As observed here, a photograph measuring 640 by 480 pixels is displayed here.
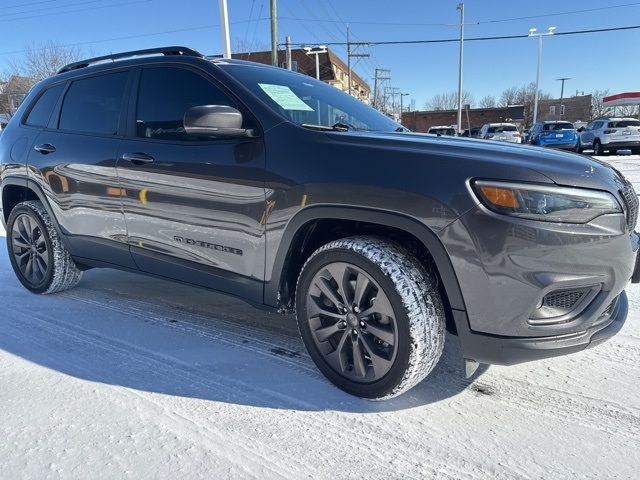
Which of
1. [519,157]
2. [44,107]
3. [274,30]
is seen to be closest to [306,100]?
[519,157]

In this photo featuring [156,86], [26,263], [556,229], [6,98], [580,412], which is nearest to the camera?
[556,229]

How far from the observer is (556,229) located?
196 cm

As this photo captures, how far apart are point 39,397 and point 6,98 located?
51333mm

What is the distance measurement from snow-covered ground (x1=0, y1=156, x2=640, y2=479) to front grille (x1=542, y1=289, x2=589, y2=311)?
0.57 meters

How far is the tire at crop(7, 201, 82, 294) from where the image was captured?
13.1 feet

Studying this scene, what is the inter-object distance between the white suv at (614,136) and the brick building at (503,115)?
42.5 meters

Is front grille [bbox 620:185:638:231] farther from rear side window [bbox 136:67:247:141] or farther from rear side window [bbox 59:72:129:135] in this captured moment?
rear side window [bbox 59:72:129:135]

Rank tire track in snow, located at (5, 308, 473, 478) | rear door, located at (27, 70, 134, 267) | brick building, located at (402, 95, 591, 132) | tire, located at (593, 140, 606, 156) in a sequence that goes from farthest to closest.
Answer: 1. brick building, located at (402, 95, 591, 132)
2. tire, located at (593, 140, 606, 156)
3. rear door, located at (27, 70, 134, 267)
4. tire track in snow, located at (5, 308, 473, 478)

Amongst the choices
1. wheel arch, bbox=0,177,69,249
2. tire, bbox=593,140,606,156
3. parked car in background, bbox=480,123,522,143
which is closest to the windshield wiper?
wheel arch, bbox=0,177,69,249

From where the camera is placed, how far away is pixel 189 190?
2.89m

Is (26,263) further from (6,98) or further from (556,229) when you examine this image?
(6,98)

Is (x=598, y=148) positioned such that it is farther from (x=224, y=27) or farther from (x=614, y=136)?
(x=224, y=27)

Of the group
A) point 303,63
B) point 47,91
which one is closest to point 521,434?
point 47,91

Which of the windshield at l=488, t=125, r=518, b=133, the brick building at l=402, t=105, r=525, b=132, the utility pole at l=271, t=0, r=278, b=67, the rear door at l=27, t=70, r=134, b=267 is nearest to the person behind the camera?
the rear door at l=27, t=70, r=134, b=267
